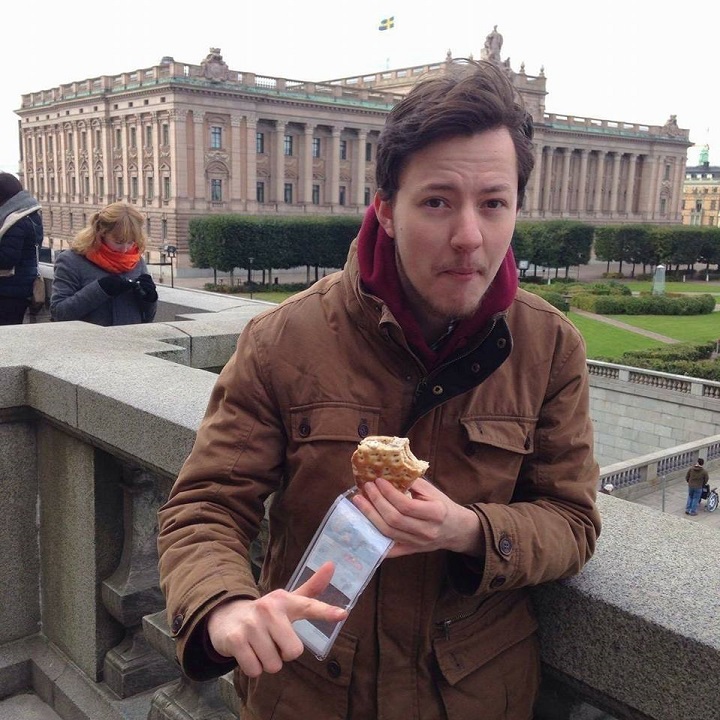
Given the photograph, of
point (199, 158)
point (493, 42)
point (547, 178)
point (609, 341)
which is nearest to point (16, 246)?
point (609, 341)

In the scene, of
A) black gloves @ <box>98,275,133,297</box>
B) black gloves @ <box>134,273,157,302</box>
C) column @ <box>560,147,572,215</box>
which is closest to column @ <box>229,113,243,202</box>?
column @ <box>560,147,572,215</box>

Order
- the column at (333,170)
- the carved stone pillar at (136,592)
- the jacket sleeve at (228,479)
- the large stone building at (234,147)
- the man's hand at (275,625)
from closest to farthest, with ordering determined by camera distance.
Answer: the man's hand at (275,625), the jacket sleeve at (228,479), the carved stone pillar at (136,592), the large stone building at (234,147), the column at (333,170)

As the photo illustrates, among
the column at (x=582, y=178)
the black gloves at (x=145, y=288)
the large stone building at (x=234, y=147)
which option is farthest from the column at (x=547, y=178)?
A: the black gloves at (x=145, y=288)

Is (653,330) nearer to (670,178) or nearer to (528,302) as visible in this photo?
(528,302)

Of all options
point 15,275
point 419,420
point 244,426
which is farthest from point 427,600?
point 15,275

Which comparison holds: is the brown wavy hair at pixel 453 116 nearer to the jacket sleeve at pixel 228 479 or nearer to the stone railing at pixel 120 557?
the jacket sleeve at pixel 228 479

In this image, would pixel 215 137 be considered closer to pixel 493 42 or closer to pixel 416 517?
pixel 493 42

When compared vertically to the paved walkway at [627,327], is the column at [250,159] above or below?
above
